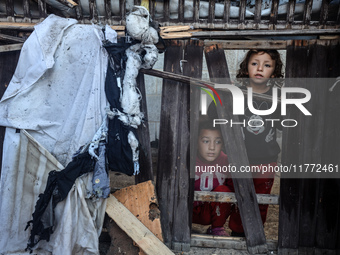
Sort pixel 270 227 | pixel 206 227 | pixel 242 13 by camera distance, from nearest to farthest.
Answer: pixel 242 13, pixel 270 227, pixel 206 227

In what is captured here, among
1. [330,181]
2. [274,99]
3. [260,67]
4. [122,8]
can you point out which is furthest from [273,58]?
[122,8]

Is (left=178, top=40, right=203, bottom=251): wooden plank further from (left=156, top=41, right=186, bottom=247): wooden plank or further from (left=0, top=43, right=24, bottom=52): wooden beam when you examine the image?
(left=0, top=43, right=24, bottom=52): wooden beam

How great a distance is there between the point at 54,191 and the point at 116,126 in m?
0.88

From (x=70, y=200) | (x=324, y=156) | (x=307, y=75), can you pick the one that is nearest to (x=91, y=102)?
(x=70, y=200)

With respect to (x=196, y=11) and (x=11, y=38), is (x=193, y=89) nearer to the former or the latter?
(x=196, y=11)

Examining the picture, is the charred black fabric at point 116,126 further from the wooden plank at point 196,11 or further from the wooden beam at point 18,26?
the wooden beam at point 18,26

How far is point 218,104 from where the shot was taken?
3.54 meters

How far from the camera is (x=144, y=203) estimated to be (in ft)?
11.7

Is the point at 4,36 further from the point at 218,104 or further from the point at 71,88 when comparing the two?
the point at 218,104

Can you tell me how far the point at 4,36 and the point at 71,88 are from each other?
2.84 feet

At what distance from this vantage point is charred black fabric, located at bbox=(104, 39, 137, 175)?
3.24 m

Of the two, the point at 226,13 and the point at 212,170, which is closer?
the point at 226,13

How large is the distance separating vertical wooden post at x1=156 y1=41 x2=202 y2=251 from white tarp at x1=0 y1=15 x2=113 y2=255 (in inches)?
27.0

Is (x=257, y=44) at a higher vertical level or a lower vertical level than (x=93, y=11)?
lower
